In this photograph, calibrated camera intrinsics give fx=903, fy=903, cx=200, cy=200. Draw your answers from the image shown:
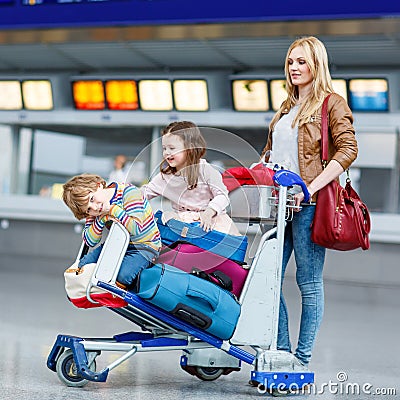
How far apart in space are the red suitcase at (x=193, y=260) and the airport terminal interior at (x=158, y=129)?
167mm

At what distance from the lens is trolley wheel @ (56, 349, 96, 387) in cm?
338

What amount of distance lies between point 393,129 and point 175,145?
16.4 feet

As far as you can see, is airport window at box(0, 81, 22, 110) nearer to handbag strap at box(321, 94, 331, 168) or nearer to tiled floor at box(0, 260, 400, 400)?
tiled floor at box(0, 260, 400, 400)

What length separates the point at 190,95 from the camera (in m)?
8.74

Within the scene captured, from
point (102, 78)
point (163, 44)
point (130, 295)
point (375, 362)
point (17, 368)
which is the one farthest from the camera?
point (102, 78)

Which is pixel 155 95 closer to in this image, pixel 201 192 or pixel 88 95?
pixel 88 95

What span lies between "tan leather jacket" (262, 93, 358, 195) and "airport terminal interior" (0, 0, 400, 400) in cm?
21

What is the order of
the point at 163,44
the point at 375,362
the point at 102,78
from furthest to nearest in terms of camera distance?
1. the point at 102,78
2. the point at 163,44
3. the point at 375,362

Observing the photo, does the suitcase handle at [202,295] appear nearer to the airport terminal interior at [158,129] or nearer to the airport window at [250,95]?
the airport terminal interior at [158,129]

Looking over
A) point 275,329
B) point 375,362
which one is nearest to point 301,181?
point 275,329

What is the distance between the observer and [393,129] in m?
8.07

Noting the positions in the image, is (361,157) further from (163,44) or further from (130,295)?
(130,295)

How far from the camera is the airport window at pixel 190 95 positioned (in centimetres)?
869

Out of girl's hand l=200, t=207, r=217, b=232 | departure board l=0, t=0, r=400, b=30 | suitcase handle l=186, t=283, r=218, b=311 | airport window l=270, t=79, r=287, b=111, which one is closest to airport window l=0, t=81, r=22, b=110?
departure board l=0, t=0, r=400, b=30
